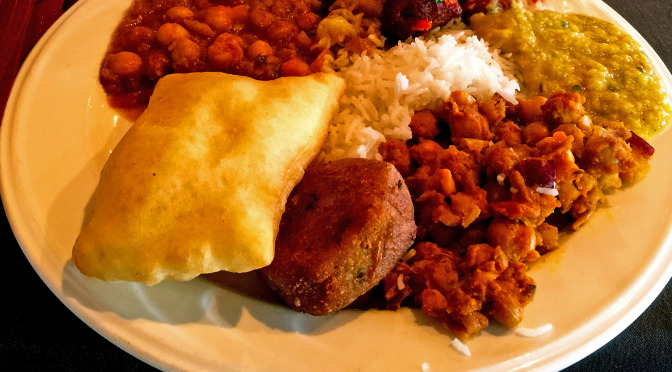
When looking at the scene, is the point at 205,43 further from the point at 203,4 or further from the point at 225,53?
the point at 203,4

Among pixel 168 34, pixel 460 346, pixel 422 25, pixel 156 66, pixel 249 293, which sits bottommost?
pixel 249 293

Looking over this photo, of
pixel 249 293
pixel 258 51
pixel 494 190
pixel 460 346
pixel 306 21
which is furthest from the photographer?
pixel 306 21

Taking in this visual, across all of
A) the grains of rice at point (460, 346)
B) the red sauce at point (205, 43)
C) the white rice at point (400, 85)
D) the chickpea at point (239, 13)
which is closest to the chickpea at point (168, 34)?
the red sauce at point (205, 43)

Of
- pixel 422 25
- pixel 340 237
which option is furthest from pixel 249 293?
pixel 422 25

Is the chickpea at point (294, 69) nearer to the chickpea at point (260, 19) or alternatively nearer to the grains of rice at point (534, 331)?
the chickpea at point (260, 19)

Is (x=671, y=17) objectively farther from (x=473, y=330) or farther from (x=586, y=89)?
(x=473, y=330)

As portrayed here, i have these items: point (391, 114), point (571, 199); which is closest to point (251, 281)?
point (391, 114)
